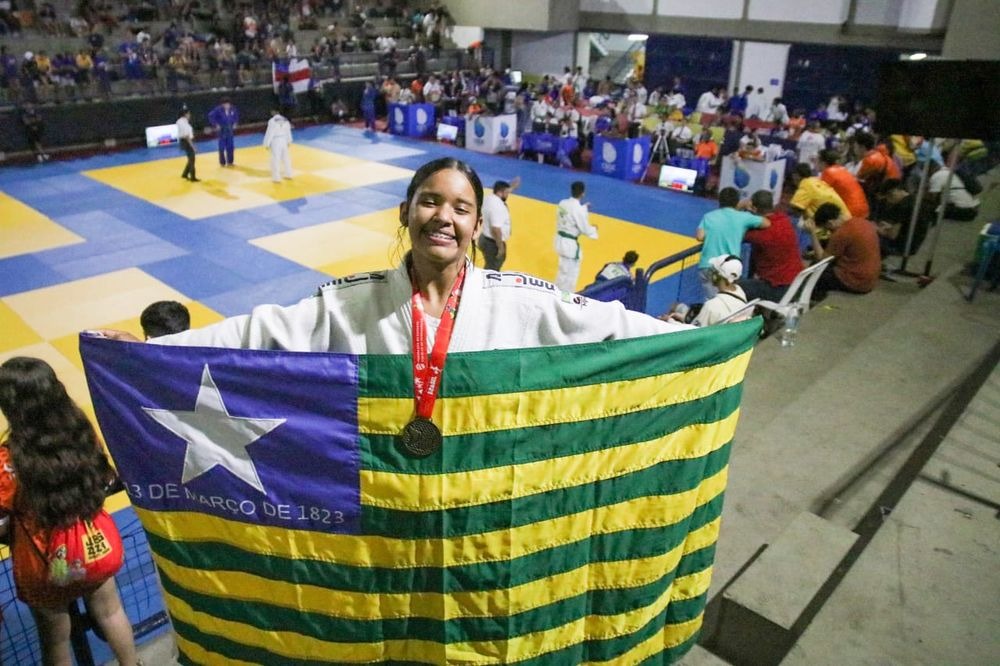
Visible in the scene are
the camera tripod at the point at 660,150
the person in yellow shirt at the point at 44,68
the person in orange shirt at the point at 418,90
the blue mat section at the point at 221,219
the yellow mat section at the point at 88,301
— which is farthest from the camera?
the person in orange shirt at the point at 418,90

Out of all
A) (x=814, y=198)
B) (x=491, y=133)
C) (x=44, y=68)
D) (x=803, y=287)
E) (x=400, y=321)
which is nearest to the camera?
(x=400, y=321)

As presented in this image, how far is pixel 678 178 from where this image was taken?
16562mm

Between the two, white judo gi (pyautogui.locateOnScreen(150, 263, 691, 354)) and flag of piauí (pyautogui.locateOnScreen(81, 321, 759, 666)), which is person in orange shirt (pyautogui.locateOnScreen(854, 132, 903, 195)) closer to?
flag of piauí (pyautogui.locateOnScreen(81, 321, 759, 666))

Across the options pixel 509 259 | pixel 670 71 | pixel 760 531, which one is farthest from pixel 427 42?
pixel 760 531

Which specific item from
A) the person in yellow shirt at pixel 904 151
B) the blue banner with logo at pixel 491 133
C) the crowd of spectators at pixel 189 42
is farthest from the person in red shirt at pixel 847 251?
the crowd of spectators at pixel 189 42

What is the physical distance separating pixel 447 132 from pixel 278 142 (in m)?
6.81

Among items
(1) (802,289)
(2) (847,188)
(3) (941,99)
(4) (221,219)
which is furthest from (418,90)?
(1) (802,289)

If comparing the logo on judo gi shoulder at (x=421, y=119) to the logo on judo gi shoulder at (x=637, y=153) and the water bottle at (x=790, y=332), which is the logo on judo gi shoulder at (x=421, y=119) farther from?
the water bottle at (x=790, y=332)

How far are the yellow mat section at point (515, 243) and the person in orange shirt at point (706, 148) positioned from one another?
422cm

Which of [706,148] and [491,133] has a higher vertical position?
[706,148]

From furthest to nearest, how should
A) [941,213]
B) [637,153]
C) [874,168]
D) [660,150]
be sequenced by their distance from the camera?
[660,150], [637,153], [874,168], [941,213]

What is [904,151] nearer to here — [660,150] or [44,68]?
[660,150]

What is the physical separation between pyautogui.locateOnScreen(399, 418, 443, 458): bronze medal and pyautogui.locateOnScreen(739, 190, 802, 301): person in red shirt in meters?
6.21

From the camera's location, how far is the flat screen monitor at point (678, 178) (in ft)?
53.7
